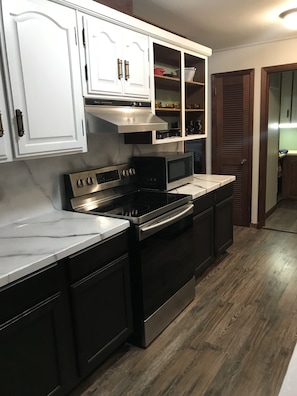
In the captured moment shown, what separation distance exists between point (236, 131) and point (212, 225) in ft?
5.82

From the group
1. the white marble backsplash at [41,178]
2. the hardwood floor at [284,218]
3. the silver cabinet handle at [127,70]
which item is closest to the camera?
the white marble backsplash at [41,178]

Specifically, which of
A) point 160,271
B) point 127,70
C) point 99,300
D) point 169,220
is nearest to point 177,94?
point 127,70

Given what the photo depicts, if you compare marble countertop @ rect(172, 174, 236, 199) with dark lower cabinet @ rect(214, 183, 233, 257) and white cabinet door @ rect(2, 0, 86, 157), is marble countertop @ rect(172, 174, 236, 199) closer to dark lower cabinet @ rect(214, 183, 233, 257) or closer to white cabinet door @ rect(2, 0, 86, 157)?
dark lower cabinet @ rect(214, 183, 233, 257)

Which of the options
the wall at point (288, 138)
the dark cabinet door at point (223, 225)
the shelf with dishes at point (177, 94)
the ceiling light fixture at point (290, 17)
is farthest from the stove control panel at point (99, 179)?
the wall at point (288, 138)

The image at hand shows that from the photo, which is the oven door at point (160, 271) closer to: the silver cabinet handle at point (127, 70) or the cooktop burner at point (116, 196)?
the cooktop burner at point (116, 196)

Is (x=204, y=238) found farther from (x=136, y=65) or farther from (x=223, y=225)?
(x=136, y=65)

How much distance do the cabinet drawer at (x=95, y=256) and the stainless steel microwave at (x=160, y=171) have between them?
0.88 meters

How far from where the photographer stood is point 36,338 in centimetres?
148

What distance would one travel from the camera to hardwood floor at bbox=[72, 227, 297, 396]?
1866 mm

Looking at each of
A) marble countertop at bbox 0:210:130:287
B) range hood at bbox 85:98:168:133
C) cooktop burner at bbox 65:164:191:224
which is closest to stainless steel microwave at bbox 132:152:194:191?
cooktop burner at bbox 65:164:191:224

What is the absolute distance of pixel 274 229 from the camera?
442 cm

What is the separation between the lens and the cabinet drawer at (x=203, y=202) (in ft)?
9.05

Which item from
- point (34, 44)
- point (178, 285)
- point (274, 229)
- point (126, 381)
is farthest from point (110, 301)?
point (274, 229)

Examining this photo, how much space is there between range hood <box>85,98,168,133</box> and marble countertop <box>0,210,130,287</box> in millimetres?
586
